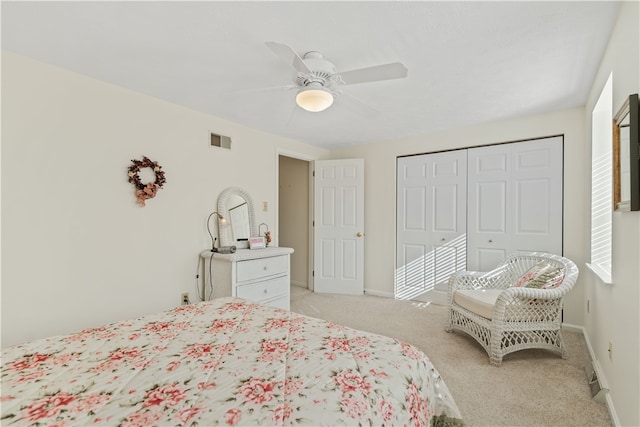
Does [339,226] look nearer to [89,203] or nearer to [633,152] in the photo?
[89,203]

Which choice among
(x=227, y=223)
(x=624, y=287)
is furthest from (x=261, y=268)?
(x=624, y=287)

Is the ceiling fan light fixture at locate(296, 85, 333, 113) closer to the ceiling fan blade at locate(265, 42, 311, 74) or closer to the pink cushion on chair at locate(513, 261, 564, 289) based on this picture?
the ceiling fan blade at locate(265, 42, 311, 74)

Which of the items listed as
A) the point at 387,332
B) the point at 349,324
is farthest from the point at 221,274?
the point at 387,332

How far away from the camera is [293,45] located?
78.0 inches

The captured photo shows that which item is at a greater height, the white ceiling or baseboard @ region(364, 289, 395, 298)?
the white ceiling

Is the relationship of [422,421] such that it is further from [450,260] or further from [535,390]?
[450,260]

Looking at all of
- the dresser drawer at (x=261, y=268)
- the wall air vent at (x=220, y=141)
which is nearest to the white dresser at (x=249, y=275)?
the dresser drawer at (x=261, y=268)

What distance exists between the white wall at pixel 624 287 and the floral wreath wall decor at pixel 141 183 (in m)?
3.36

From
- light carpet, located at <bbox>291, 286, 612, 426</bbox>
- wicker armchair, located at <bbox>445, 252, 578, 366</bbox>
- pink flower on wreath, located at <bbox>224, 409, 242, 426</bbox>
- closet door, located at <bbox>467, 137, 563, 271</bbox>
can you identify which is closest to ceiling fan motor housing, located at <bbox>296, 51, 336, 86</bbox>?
pink flower on wreath, located at <bbox>224, 409, 242, 426</bbox>

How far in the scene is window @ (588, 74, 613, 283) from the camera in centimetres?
243

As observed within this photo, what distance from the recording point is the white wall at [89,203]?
2111 mm

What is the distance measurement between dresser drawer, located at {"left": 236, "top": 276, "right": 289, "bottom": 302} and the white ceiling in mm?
1874

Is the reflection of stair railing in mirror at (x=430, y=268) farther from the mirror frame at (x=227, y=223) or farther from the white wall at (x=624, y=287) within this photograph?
the mirror frame at (x=227, y=223)

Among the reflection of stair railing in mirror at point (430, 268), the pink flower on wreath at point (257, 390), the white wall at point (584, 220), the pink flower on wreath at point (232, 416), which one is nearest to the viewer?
the pink flower on wreath at point (232, 416)
